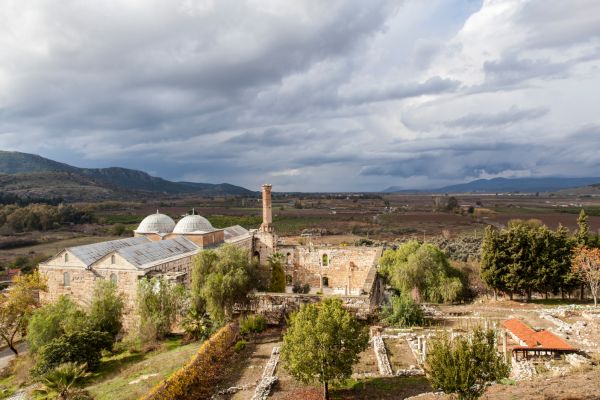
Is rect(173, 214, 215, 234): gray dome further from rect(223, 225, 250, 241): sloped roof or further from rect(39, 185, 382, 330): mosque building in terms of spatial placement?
rect(223, 225, 250, 241): sloped roof

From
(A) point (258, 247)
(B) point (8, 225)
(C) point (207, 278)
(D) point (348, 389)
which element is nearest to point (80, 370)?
(C) point (207, 278)

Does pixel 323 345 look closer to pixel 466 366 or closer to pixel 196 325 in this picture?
pixel 466 366

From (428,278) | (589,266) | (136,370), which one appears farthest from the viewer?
(428,278)

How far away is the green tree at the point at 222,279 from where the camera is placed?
21078 mm

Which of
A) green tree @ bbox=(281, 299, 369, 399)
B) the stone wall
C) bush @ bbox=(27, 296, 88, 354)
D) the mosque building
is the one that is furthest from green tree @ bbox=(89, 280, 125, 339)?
green tree @ bbox=(281, 299, 369, 399)

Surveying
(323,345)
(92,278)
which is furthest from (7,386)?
(323,345)

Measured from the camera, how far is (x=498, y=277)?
30.2 metres

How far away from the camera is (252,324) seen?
2150 centimetres

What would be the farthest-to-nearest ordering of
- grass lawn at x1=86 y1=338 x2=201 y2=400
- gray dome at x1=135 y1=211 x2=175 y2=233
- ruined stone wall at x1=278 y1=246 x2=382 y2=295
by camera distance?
1. gray dome at x1=135 y1=211 x2=175 y2=233
2. ruined stone wall at x1=278 y1=246 x2=382 y2=295
3. grass lawn at x1=86 y1=338 x2=201 y2=400

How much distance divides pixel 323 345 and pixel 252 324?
926 cm

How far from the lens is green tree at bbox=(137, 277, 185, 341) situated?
853 inches

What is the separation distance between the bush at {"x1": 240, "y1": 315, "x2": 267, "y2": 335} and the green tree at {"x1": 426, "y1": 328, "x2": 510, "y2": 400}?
41.1 ft

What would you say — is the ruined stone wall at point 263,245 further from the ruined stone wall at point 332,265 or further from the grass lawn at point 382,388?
the grass lawn at point 382,388

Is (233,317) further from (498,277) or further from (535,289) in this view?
(535,289)
